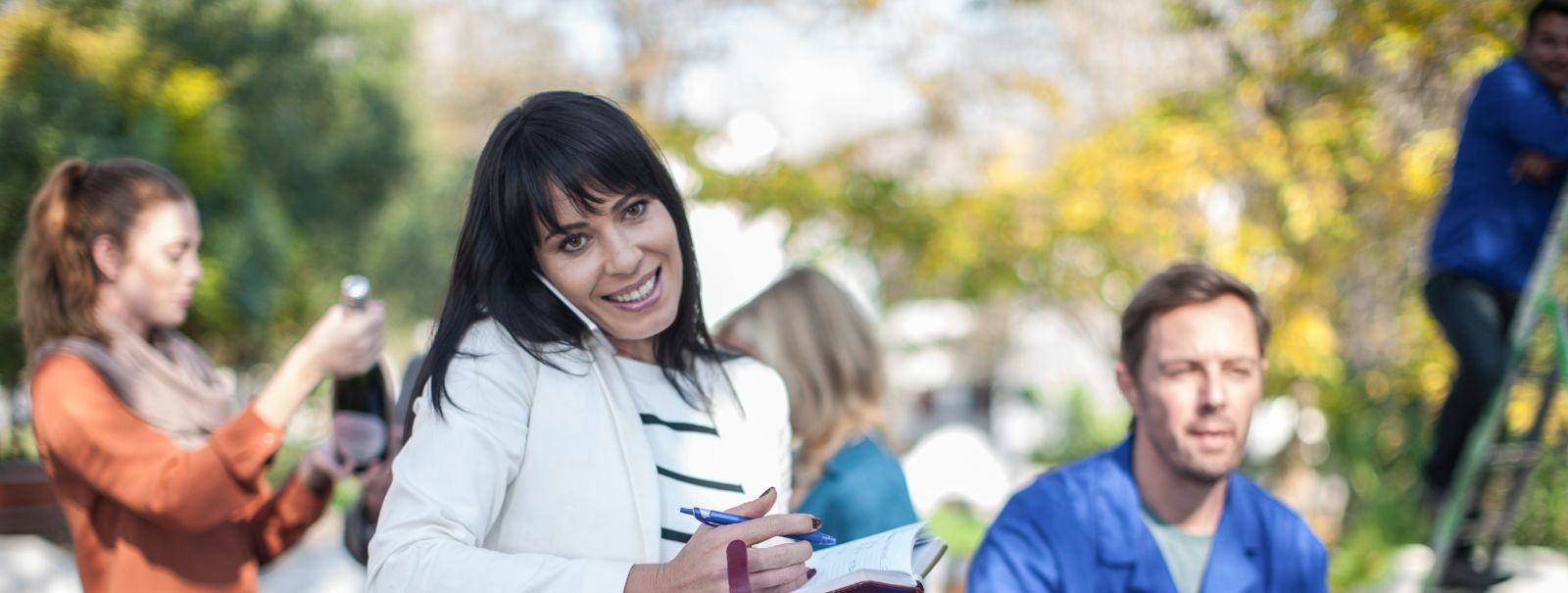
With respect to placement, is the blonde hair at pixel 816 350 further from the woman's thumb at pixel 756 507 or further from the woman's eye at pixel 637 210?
the woman's thumb at pixel 756 507

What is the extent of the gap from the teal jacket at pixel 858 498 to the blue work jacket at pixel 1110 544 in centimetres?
51

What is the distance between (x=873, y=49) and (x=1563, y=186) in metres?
7.16

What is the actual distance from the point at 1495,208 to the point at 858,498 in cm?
216

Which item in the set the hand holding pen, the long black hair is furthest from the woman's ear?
the hand holding pen

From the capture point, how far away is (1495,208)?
151 inches

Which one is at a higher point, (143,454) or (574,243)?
(574,243)

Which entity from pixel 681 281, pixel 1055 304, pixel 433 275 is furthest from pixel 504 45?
pixel 681 281

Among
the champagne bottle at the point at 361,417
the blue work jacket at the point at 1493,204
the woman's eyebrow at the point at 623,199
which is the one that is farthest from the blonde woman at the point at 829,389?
the blue work jacket at the point at 1493,204

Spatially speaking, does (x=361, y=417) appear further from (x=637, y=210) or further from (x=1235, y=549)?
(x=1235, y=549)

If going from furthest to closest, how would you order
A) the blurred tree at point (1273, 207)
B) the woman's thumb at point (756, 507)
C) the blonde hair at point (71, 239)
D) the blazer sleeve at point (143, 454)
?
the blurred tree at point (1273, 207)
the blonde hair at point (71, 239)
the blazer sleeve at point (143, 454)
the woman's thumb at point (756, 507)

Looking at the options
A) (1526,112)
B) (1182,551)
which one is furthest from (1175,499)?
(1526,112)

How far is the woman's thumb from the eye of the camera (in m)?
1.58

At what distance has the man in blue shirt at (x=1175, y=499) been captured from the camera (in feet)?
8.16

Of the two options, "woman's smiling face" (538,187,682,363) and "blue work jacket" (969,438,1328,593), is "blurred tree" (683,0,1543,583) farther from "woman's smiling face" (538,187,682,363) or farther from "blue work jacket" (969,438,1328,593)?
"woman's smiling face" (538,187,682,363)
